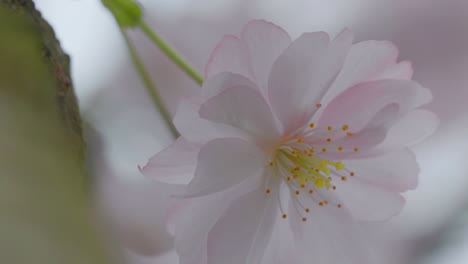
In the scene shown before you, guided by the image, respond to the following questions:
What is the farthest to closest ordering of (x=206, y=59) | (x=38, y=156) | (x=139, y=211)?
(x=206, y=59) < (x=139, y=211) < (x=38, y=156)

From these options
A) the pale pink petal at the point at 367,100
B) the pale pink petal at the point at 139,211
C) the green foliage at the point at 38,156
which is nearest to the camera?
the green foliage at the point at 38,156

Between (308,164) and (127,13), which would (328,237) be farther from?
(127,13)

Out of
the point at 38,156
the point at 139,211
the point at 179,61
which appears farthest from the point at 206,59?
the point at 38,156

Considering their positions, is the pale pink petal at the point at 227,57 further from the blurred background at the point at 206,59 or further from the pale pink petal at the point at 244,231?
the blurred background at the point at 206,59

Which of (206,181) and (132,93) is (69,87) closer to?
(206,181)

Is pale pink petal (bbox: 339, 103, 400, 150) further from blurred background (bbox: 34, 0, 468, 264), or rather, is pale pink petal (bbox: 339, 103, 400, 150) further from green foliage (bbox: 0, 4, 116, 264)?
blurred background (bbox: 34, 0, 468, 264)

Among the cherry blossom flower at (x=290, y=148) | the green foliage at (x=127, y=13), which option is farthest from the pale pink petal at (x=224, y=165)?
the green foliage at (x=127, y=13)

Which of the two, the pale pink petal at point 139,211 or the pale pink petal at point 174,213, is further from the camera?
the pale pink petal at point 139,211
